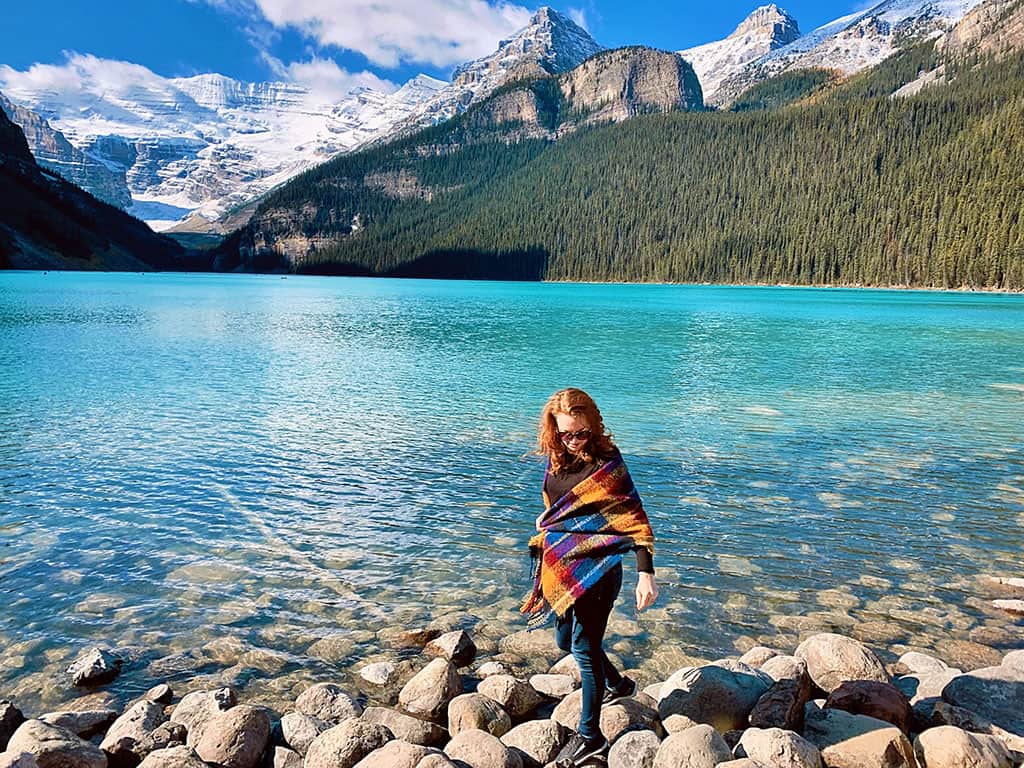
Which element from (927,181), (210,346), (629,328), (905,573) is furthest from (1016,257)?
(905,573)

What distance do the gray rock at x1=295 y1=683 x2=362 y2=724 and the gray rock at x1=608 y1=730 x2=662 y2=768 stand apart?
2.35m

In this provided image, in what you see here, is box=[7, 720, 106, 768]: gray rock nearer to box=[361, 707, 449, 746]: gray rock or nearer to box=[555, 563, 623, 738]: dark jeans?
box=[361, 707, 449, 746]: gray rock

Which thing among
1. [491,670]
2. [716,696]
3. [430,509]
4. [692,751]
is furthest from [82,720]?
[430,509]

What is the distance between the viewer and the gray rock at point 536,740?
5.53 meters

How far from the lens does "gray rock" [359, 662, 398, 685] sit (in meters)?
7.23

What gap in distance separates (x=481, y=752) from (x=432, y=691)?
4.36ft

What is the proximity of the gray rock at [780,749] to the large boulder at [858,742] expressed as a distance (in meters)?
0.20

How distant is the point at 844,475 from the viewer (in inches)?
602

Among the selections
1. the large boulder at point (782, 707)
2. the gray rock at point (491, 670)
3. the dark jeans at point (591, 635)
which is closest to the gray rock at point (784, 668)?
the large boulder at point (782, 707)

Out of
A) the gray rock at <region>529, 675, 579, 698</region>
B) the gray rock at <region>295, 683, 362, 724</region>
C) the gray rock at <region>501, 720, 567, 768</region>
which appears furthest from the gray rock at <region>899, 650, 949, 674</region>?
the gray rock at <region>295, 683, 362, 724</region>

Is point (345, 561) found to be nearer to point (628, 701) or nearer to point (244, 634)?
point (244, 634)

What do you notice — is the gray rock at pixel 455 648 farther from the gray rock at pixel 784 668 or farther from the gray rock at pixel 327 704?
the gray rock at pixel 784 668

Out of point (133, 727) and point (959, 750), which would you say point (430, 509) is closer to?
point (133, 727)

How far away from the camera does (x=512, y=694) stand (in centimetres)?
645
